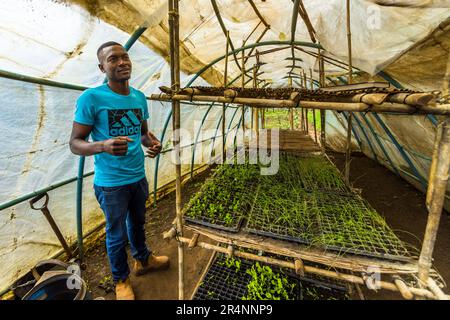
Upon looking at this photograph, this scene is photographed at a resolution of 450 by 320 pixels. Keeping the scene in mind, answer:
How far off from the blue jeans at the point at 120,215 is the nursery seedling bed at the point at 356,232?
2067 mm

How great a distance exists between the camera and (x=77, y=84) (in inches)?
109

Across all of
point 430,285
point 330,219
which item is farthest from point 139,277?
point 430,285

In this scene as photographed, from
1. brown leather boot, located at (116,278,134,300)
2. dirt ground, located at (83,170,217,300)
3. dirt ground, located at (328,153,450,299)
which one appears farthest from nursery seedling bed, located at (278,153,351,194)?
brown leather boot, located at (116,278,134,300)

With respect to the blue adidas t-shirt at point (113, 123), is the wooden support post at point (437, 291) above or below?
below

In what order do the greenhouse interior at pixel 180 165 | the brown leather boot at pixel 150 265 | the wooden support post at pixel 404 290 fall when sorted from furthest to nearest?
1. the brown leather boot at pixel 150 265
2. the greenhouse interior at pixel 180 165
3. the wooden support post at pixel 404 290

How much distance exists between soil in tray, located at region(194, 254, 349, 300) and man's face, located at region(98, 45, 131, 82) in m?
2.69

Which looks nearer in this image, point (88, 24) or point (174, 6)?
point (174, 6)

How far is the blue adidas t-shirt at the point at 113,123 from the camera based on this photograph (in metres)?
1.91

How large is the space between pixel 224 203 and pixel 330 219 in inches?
50.2

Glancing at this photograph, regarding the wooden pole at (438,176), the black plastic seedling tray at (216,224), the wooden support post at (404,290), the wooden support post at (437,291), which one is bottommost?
the wooden support post at (404,290)

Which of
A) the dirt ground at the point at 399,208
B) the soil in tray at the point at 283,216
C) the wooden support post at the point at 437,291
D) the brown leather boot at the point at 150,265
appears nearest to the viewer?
the wooden support post at the point at 437,291

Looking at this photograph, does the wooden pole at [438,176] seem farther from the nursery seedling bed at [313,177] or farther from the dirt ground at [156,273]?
the dirt ground at [156,273]

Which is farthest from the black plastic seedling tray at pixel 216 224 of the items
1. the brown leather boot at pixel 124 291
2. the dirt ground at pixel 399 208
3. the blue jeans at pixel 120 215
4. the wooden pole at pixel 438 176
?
the dirt ground at pixel 399 208
